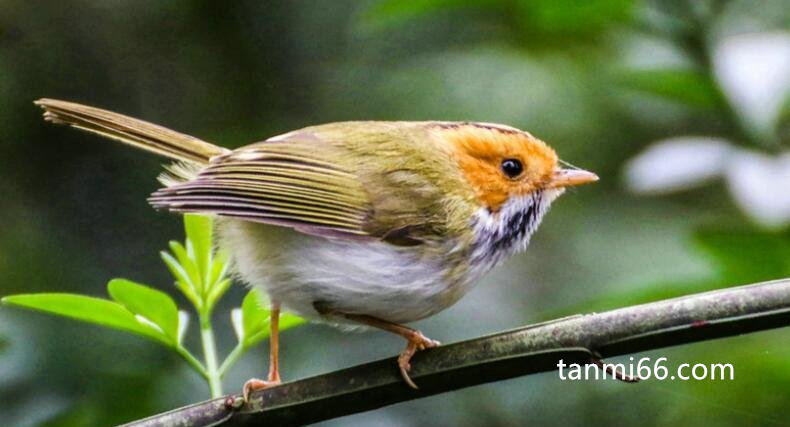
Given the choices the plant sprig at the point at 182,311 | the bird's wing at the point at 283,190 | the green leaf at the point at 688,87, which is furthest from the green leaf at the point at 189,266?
the green leaf at the point at 688,87

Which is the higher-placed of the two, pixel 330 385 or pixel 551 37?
pixel 551 37

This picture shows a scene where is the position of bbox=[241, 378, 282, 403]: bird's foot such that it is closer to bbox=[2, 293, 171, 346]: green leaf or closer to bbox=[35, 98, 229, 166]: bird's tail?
bbox=[2, 293, 171, 346]: green leaf

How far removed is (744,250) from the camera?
10.3 feet

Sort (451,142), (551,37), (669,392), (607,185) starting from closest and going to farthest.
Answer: (451,142), (669,392), (607,185), (551,37)

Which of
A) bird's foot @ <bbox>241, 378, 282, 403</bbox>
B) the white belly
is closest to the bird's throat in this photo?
the white belly

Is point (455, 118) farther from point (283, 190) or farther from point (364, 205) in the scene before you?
point (283, 190)

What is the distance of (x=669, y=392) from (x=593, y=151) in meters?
1.72

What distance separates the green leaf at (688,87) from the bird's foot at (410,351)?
1436 millimetres

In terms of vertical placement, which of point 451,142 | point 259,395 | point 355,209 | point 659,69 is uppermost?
point 659,69

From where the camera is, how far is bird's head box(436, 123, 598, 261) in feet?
11.0

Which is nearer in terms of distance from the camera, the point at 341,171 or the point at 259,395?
the point at 259,395

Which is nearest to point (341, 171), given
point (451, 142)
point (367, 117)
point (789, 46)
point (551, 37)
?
point (451, 142)

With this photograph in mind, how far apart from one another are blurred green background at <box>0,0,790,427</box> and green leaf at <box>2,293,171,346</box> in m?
0.81

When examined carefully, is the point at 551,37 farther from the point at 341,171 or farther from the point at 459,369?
the point at 459,369
